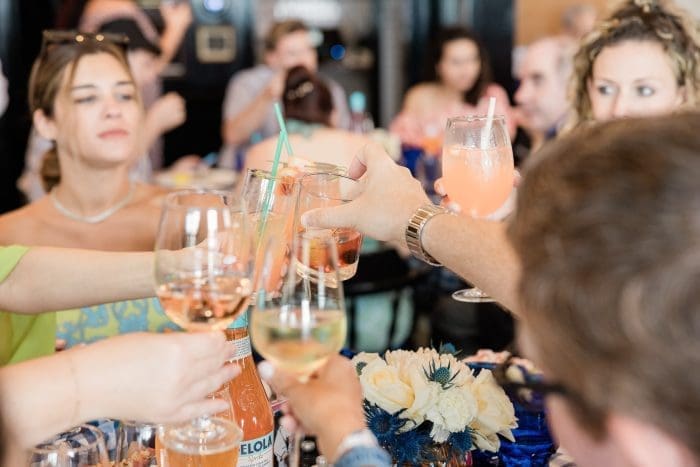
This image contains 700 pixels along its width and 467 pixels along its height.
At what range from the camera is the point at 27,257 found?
1786mm

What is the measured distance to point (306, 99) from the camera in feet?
12.8

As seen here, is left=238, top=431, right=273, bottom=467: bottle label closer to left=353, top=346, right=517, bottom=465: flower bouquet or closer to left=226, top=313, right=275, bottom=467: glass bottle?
left=226, top=313, right=275, bottom=467: glass bottle

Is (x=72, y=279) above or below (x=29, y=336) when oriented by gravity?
above

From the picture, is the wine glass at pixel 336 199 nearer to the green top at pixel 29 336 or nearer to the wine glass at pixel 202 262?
the wine glass at pixel 202 262

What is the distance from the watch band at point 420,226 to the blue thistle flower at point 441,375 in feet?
0.65

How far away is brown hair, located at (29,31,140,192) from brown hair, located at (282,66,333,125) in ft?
4.29

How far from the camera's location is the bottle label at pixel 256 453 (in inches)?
55.1

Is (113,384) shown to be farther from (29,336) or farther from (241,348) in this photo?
(29,336)

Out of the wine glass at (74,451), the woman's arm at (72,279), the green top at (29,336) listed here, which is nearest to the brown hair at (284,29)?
the green top at (29,336)

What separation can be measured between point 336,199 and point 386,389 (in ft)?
1.17

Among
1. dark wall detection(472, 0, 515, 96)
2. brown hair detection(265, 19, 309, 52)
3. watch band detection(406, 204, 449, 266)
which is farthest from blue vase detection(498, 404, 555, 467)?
dark wall detection(472, 0, 515, 96)

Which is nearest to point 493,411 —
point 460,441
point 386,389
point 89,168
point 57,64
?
point 460,441

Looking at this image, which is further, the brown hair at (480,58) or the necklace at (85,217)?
the brown hair at (480,58)

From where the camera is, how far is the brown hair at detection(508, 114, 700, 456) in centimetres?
81
